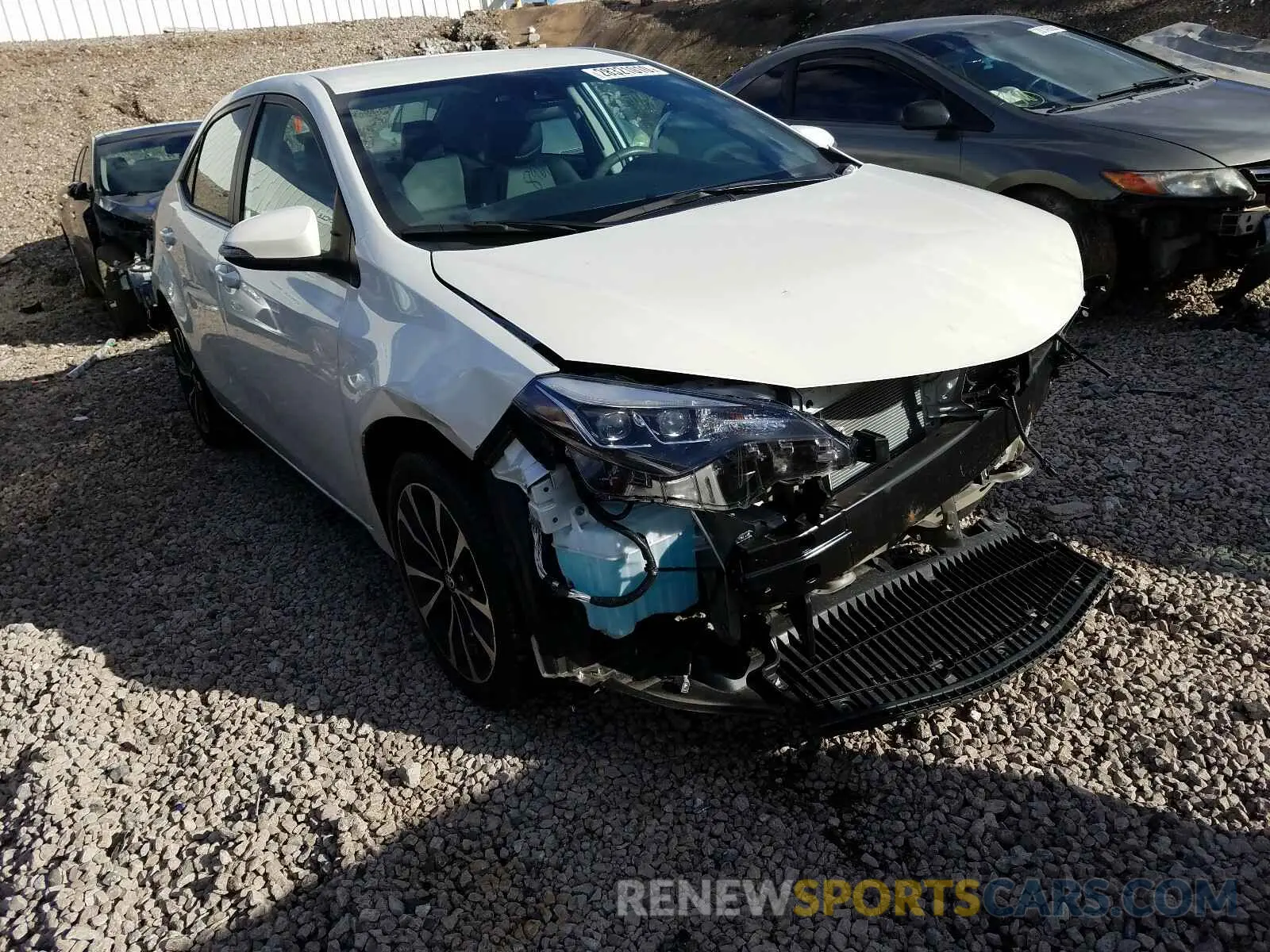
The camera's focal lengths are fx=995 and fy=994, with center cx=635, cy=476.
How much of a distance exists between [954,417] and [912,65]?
419 centimetres

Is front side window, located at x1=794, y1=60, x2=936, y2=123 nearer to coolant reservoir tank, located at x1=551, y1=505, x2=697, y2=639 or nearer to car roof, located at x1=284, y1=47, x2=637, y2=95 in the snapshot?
car roof, located at x1=284, y1=47, x2=637, y2=95

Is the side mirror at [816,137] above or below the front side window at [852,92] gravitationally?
above

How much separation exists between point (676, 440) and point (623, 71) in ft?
7.73

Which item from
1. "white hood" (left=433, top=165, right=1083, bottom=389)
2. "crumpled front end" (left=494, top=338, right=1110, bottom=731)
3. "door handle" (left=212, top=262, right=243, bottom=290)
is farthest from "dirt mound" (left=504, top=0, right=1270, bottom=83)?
"door handle" (left=212, top=262, right=243, bottom=290)

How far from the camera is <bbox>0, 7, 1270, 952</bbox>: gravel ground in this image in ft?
7.81

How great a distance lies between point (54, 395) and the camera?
6664 millimetres

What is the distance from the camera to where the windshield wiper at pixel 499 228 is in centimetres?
291

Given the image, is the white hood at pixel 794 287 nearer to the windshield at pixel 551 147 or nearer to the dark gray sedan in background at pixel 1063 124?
the windshield at pixel 551 147

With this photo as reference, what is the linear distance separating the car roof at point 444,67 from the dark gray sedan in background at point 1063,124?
8.18 feet

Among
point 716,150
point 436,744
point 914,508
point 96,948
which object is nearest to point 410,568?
point 436,744

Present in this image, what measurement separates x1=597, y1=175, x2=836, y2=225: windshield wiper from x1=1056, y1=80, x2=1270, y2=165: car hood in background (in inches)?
109

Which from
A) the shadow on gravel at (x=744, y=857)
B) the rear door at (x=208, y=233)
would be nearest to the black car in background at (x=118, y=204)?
the rear door at (x=208, y=233)

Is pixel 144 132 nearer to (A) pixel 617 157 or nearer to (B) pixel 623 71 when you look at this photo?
(B) pixel 623 71

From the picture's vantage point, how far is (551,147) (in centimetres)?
342
